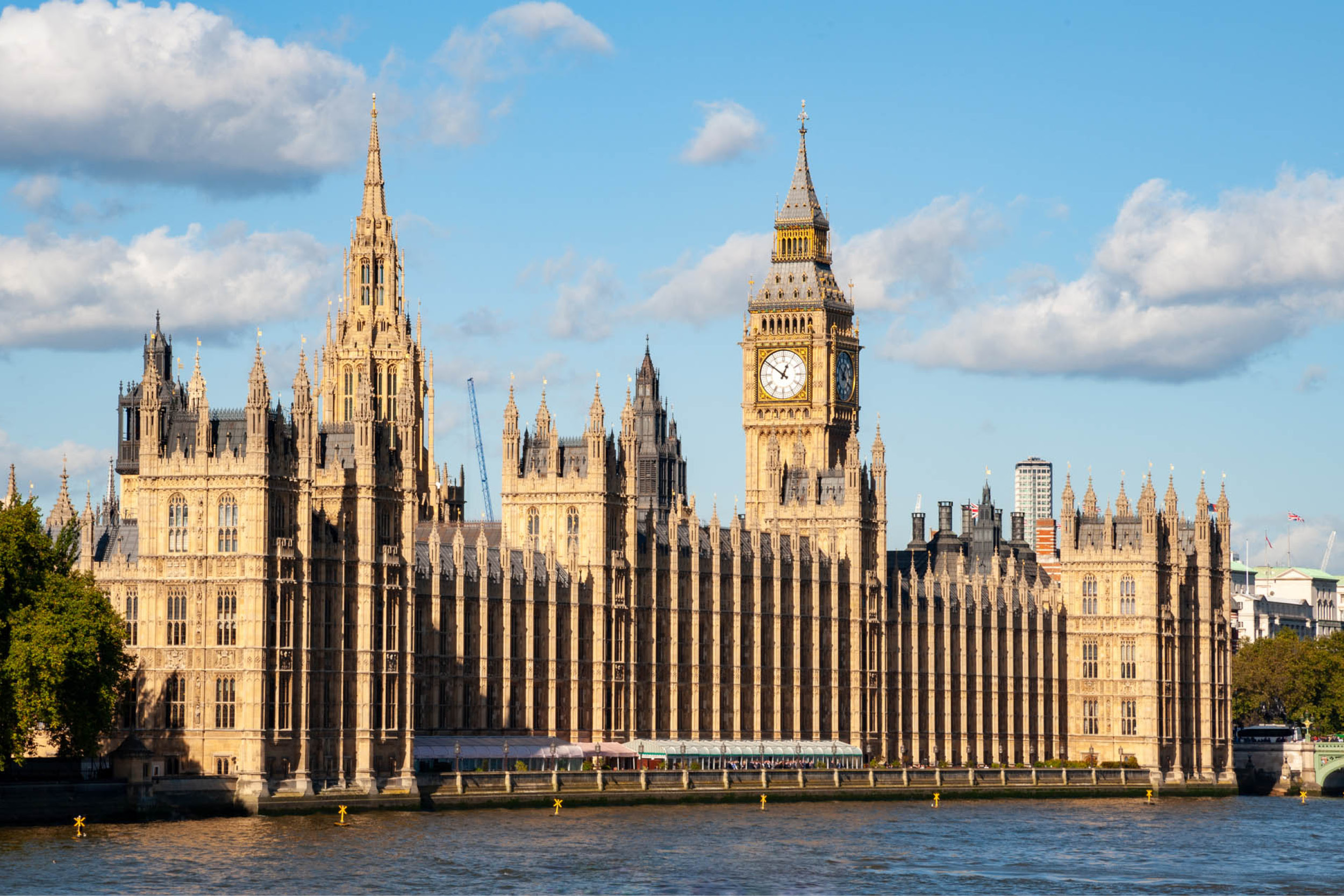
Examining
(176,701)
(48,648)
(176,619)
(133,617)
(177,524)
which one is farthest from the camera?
(133,617)

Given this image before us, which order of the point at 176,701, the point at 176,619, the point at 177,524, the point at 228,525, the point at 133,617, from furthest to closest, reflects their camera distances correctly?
the point at 133,617
the point at 177,524
the point at 176,619
the point at 228,525
the point at 176,701

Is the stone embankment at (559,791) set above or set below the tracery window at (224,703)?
below

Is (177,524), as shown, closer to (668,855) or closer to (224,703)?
(224,703)

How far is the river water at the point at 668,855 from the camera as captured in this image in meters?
111

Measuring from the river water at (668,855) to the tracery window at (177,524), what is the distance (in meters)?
13.5

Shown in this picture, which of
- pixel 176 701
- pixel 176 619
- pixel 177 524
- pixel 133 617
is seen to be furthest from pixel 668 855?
pixel 133 617

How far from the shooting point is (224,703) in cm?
13600

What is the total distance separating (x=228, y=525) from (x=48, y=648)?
14.5 metres

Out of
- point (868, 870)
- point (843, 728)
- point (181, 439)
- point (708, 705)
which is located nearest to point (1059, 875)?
point (868, 870)

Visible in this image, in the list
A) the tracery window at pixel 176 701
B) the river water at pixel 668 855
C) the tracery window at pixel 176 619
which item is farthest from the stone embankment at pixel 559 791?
the tracery window at pixel 176 619

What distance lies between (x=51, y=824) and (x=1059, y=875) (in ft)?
144

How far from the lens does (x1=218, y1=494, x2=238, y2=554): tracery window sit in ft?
447

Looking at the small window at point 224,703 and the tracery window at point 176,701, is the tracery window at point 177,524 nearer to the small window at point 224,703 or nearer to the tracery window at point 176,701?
the tracery window at point 176,701

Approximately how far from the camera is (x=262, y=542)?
135750 mm
